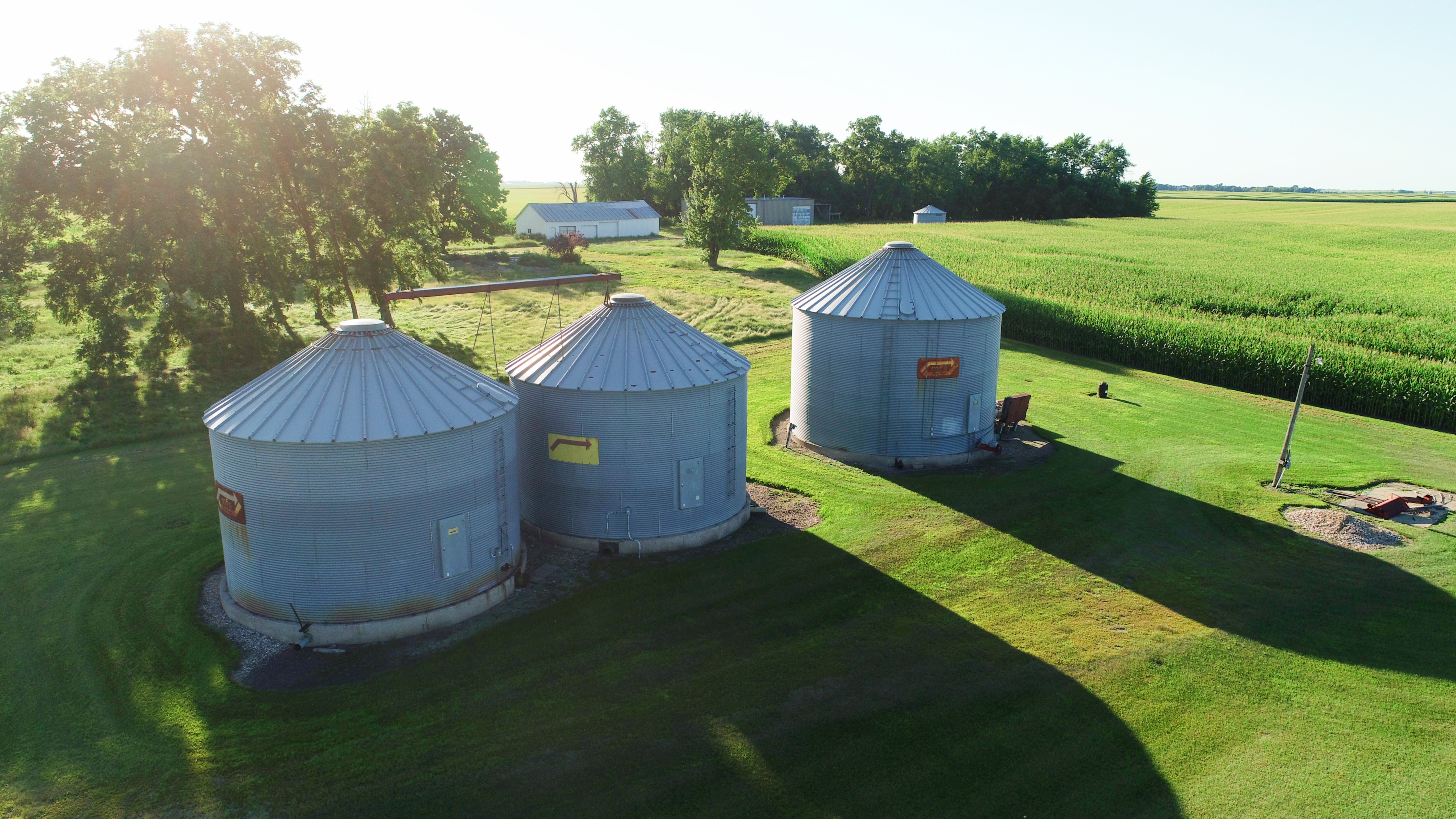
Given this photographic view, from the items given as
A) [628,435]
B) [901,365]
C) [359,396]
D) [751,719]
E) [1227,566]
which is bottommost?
[751,719]

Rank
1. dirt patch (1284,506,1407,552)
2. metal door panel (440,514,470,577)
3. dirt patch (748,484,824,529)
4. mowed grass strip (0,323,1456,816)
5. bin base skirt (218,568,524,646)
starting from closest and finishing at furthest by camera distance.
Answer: mowed grass strip (0,323,1456,816), bin base skirt (218,568,524,646), metal door panel (440,514,470,577), dirt patch (1284,506,1407,552), dirt patch (748,484,824,529)

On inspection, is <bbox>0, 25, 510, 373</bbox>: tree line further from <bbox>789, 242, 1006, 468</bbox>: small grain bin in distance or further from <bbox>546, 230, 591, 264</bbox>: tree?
<bbox>546, 230, 591, 264</bbox>: tree

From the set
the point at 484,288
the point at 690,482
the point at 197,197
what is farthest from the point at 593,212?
the point at 690,482

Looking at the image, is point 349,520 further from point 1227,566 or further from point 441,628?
point 1227,566

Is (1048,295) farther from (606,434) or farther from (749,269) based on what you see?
(606,434)

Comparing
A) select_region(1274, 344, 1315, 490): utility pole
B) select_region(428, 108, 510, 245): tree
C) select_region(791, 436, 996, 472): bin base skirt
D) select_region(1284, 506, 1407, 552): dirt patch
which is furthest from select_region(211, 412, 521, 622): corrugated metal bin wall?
select_region(428, 108, 510, 245): tree

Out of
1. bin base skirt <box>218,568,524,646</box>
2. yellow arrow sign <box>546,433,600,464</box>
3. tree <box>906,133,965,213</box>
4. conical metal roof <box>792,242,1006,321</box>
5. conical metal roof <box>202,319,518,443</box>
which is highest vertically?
tree <box>906,133,965,213</box>
